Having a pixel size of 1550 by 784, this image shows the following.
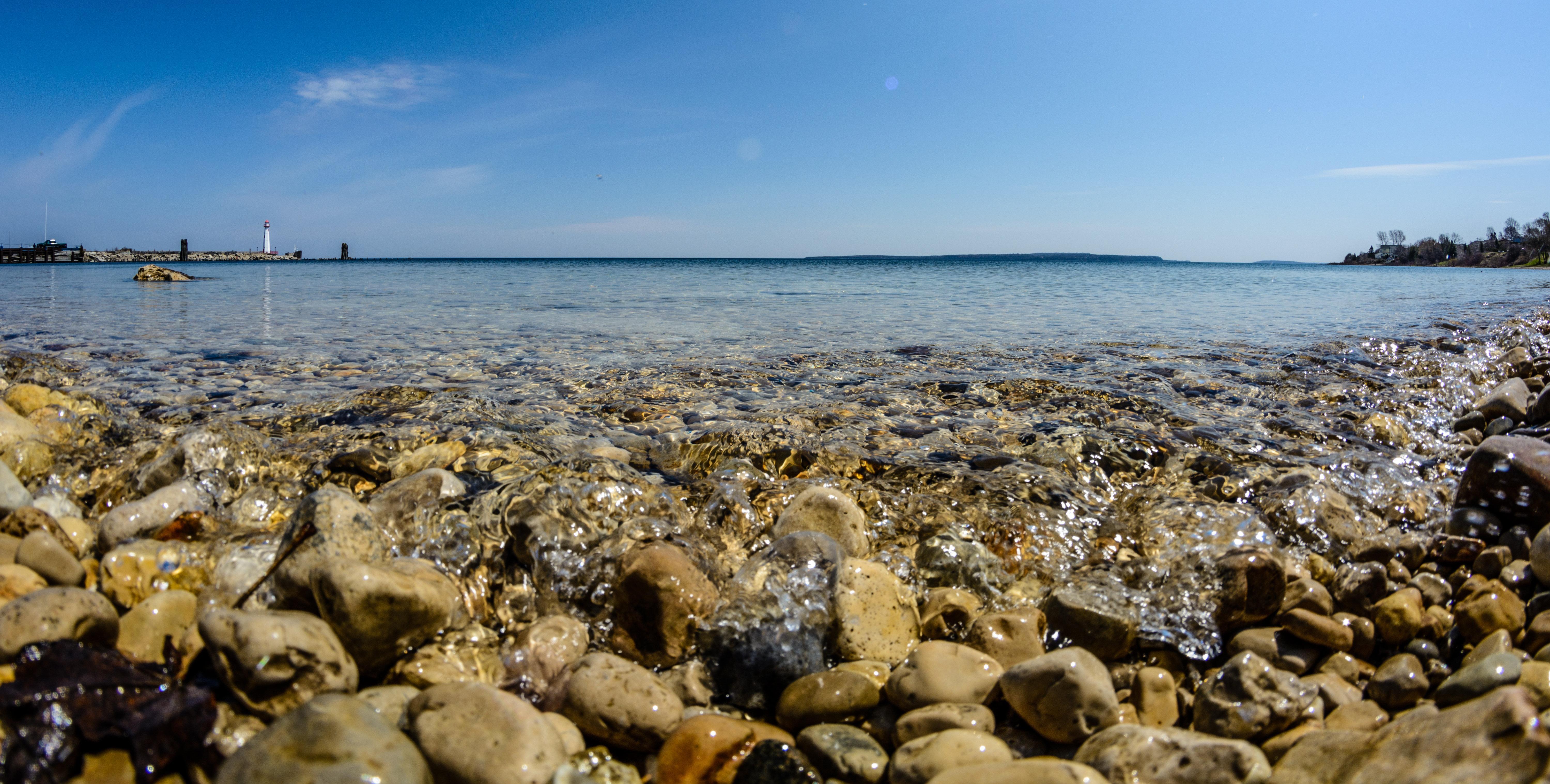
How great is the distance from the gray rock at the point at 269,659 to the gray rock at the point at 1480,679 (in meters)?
2.79

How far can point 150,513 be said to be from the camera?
262 centimetres

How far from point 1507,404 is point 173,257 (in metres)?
104

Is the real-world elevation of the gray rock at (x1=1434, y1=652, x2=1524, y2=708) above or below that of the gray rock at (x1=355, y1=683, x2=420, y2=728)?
above

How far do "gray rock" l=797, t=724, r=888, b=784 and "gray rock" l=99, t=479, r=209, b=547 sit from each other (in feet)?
8.03

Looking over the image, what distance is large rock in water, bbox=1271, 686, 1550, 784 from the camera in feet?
4.00

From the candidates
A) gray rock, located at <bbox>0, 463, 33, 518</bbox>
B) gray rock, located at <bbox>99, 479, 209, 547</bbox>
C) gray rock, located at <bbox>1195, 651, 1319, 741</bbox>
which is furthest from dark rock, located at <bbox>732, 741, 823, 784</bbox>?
gray rock, located at <bbox>0, 463, 33, 518</bbox>

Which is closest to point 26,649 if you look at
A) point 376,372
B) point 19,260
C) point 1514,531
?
point 1514,531

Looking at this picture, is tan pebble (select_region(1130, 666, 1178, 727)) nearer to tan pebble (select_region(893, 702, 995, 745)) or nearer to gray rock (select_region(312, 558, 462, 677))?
tan pebble (select_region(893, 702, 995, 745))

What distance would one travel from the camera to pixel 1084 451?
394 centimetres

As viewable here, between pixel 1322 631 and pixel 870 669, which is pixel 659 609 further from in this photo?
pixel 1322 631

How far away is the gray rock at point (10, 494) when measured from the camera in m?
2.50

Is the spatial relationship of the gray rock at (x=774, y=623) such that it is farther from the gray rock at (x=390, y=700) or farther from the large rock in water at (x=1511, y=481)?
the large rock in water at (x=1511, y=481)

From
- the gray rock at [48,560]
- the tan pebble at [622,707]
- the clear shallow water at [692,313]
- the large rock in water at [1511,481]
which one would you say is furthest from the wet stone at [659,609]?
the clear shallow water at [692,313]

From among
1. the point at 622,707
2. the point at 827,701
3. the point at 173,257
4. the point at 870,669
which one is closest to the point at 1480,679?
the point at 870,669
